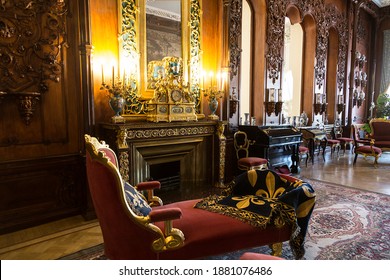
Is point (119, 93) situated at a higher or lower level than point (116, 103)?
higher

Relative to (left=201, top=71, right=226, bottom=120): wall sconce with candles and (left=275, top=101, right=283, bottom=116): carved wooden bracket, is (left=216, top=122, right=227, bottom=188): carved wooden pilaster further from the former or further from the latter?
(left=275, top=101, right=283, bottom=116): carved wooden bracket

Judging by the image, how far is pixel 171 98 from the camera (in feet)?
12.6

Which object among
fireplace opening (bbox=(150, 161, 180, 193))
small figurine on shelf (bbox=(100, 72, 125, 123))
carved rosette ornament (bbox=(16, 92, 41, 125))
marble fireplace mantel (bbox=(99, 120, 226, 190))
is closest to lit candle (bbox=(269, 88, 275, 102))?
marble fireplace mantel (bbox=(99, 120, 226, 190))

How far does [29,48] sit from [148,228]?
→ 8.17 feet

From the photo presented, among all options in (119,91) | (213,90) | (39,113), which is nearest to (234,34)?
(213,90)

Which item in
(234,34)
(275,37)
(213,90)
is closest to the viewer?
(213,90)

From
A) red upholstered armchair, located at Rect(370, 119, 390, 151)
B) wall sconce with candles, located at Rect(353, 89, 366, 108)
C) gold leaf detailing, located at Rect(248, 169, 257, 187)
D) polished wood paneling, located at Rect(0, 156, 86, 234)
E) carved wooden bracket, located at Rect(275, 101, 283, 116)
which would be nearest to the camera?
gold leaf detailing, located at Rect(248, 169, 257, 187)

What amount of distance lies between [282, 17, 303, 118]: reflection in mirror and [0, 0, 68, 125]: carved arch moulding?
5.82 meters

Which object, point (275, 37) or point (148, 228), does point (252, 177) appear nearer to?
point (148, 228)

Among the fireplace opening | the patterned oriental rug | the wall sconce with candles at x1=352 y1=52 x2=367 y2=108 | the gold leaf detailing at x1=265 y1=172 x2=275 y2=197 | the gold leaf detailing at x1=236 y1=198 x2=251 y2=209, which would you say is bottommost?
the patterned oriental rug

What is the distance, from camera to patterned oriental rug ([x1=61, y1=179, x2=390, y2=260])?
7.80 ft

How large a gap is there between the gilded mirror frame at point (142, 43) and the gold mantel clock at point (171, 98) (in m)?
0.14

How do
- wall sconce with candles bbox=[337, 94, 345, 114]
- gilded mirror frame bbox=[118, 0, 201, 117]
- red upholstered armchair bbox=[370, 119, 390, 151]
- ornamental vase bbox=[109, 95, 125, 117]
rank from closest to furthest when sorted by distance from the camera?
ornamental vase bbox=[109, 95, 125, 117]
gilded mirror frame bbox=[118, 0, 201, 117]
red upholstered armchair bbox=[370, 119, 390, 151]
wall sconce with candles bbox=[337, 94, 345, 114]

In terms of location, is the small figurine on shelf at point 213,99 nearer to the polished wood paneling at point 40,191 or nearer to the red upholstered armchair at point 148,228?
the polished wood paneling at point 40,191
